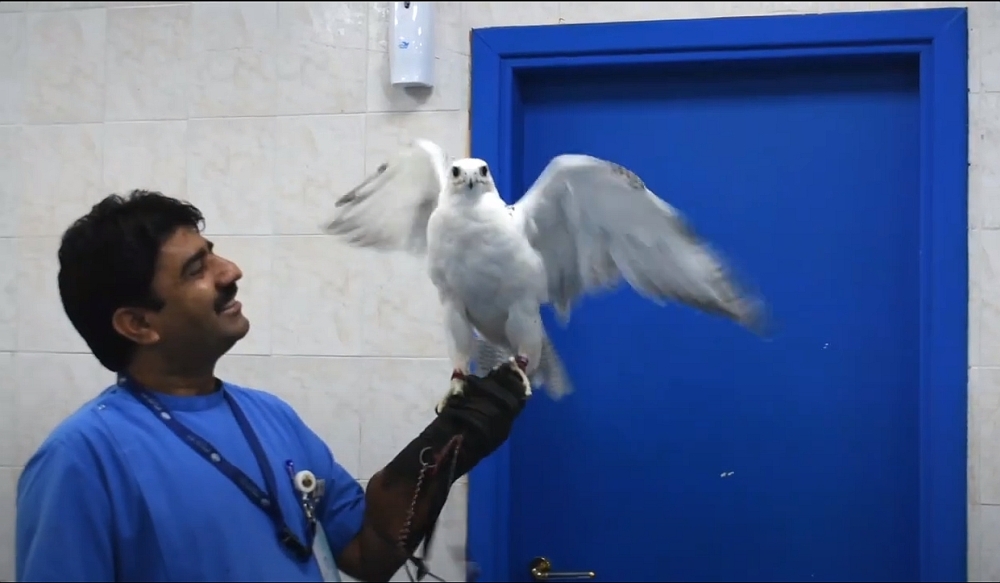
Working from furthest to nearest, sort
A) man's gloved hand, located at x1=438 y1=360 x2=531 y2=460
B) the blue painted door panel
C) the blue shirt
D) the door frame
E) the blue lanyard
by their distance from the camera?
the blue painted door panel → the door frame → man's gloved hand, located at x1=438 y1=360 x2=531 y2=460 → the blue lanyard → the blue shirt

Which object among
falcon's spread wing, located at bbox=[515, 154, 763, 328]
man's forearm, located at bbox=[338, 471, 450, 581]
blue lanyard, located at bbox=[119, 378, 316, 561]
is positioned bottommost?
man's forearm, located at bbox=[338, 471, 450, 581]

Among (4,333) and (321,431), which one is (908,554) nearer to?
(321,431)

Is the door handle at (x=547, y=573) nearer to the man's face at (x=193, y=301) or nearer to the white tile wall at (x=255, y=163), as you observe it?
the white tile wall at (x=255, y=163)

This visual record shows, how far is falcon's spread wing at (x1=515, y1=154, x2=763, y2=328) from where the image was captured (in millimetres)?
1214

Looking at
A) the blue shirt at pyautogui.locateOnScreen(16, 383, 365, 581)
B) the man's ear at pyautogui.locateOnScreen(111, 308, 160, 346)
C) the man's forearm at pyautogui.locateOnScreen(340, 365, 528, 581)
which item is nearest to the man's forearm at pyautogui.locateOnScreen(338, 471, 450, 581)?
the man's forearm at pyautogui.locateOnScreen(340, 365, 528, 581)

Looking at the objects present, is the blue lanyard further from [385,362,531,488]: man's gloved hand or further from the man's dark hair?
[385,362,531,488]: man's gloved hand

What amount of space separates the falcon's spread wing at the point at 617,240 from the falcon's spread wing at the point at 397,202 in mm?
162

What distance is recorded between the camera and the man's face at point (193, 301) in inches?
43.3

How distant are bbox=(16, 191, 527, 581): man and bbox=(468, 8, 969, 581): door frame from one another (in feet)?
1.54

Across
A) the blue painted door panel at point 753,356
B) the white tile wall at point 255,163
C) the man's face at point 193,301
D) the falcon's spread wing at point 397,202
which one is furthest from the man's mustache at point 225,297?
the blue painted door panel at point 753,356

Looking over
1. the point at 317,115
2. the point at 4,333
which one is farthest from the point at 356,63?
the point at 4,333

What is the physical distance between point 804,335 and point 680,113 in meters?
0.49

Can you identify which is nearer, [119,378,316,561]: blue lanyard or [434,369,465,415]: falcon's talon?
[119,378,316,561]: blue lanyard

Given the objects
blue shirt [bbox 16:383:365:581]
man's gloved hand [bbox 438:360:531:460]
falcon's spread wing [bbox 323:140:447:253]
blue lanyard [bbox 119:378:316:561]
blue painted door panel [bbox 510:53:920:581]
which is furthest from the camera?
blue painted door panel [bbox 510:53:920:581]
